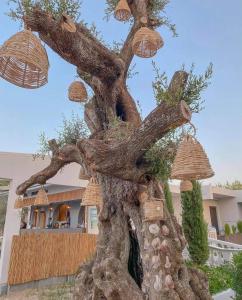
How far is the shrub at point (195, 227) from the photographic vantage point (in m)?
7.02

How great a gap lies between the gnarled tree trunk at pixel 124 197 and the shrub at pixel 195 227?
390 cm

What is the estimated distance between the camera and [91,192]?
3.40m

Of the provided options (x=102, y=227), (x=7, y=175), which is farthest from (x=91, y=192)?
(x=7, y=175)

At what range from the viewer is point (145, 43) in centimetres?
367

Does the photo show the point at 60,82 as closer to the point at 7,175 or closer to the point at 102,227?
the point at 7,175

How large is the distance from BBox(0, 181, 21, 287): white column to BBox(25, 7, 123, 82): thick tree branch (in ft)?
14.5

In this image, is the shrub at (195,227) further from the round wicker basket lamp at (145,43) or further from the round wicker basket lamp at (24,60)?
the round wicker basket lamp at (24,60)

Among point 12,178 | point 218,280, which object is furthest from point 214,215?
point 12,178

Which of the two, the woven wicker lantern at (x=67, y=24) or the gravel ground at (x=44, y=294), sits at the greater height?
the woven wicker lantern at (x=67, y=24)

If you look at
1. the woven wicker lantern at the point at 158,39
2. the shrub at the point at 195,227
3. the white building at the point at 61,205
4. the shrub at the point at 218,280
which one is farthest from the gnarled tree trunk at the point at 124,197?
the shrub at the point at 195,227

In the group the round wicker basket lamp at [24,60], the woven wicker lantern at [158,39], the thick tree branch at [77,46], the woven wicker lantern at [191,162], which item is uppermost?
the woven wicker lantern at [158,39]

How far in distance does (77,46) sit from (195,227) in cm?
615

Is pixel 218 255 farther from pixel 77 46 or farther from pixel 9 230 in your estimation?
pixel 77 46

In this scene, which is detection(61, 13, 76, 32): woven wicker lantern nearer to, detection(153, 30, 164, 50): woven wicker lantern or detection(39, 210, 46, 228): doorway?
detection(153, 30, 164, 50): woven wicker lantern
